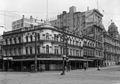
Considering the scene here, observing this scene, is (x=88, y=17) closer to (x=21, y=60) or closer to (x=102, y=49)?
(x=102, y=49)

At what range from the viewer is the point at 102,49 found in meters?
83.9

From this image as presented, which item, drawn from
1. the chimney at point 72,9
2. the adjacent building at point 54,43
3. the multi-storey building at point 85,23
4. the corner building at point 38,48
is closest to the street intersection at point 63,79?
the adjacent building at point 54,43

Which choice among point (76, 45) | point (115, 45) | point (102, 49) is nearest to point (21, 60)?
point (76, 45)

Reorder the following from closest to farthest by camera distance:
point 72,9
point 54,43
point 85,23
Result: 1. point 54,43
2. point 85,23
3. point 72,9

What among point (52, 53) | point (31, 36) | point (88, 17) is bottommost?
point (52, 53)

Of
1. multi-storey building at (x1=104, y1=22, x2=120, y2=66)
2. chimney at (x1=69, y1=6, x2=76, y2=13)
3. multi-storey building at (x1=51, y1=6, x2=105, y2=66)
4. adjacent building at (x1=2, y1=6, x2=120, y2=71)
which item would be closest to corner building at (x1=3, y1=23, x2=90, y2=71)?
adjacent building at (x1=2, y1=6, x2=120, y2=71)

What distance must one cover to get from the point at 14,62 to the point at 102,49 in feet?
137

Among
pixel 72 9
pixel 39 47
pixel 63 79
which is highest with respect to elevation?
pixel 72 9

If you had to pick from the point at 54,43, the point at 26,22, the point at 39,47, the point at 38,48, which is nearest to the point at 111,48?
the point at 26,22

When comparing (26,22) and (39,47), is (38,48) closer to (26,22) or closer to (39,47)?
(39,47)

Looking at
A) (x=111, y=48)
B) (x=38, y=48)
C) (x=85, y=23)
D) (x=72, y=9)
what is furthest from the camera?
(x=111, y=48)

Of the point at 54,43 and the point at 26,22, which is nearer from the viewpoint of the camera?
the point at 54,43

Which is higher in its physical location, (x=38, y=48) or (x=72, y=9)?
(x=72, y=9)

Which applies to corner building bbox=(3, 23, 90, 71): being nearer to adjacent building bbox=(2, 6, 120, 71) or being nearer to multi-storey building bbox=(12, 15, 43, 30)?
adjacent building bbox=(2, 6, 120, 71)
